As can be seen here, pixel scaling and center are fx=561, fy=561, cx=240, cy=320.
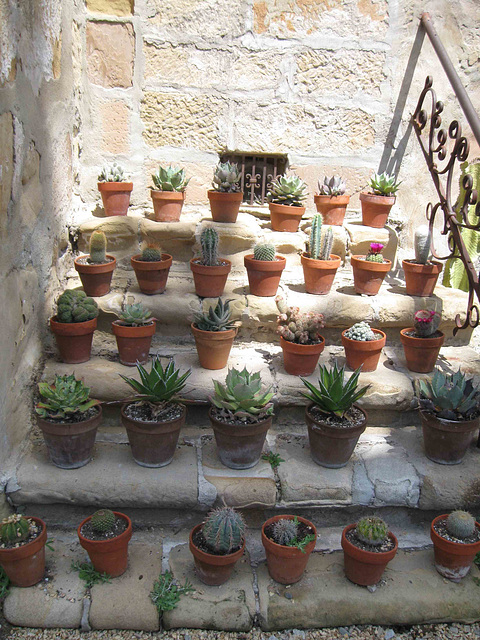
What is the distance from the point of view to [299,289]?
3.21m

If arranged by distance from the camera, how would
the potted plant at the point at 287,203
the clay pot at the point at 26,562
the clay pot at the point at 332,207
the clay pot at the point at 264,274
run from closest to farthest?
the clay pot at the point at 26,562, the clay pot at the point at 264,274, the potted plant at the point at 287,203, the clay pot at the point at 332,207

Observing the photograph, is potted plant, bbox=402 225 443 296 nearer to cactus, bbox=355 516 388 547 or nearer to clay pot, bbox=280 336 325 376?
clay pot, bbox=280 336 325 376

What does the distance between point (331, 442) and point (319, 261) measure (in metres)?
1.08

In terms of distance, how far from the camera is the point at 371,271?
9.98 feet

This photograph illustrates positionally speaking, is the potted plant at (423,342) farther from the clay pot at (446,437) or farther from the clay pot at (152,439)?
the clay pot at (152,439)

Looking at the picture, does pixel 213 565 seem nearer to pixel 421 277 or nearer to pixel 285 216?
pixel 421 277

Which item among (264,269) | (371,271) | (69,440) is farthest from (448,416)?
(69,440)

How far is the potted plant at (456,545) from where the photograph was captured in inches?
81.0

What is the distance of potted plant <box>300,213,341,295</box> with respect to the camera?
119 inches

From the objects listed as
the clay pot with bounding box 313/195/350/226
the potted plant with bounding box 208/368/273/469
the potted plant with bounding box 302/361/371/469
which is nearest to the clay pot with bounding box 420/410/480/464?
the potted plant with bounding box 302/361/371/469

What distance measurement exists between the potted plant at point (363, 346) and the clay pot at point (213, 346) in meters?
0.58

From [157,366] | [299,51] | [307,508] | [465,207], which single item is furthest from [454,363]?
[299,51]

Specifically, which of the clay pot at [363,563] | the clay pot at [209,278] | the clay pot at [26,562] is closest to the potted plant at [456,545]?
the clay pot at [363,563]

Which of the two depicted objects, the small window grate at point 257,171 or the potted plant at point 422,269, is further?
the small window grate at point 257,171
